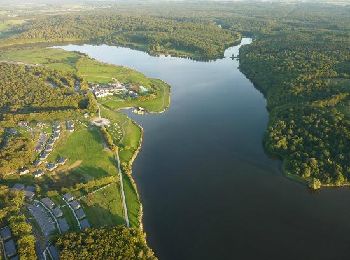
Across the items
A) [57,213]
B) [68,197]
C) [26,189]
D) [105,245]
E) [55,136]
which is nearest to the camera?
[105,245]

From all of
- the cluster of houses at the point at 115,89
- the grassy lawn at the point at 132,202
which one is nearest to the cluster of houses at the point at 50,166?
the grassy lawn at the point at 132,202

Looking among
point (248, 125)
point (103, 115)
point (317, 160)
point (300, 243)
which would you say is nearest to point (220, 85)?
point (248, 125)

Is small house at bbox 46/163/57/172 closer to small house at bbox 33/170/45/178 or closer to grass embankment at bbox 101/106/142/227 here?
small house at bbox 33/170/45/178

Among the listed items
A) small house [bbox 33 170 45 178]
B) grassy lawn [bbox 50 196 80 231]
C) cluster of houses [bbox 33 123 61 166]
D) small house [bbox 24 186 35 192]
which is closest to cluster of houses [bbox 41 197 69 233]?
grassy lawn [bbox 50 196 80 231]

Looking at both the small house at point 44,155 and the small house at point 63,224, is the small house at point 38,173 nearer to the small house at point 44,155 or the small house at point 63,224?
the small house at point 44,155

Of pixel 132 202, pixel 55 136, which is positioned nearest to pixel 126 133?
pixel 55 136

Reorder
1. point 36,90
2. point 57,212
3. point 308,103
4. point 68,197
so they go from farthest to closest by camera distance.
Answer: point 36,90
point 308,103
point 68,197
point 57,212

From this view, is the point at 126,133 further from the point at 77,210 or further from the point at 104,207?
the point at 77,210
